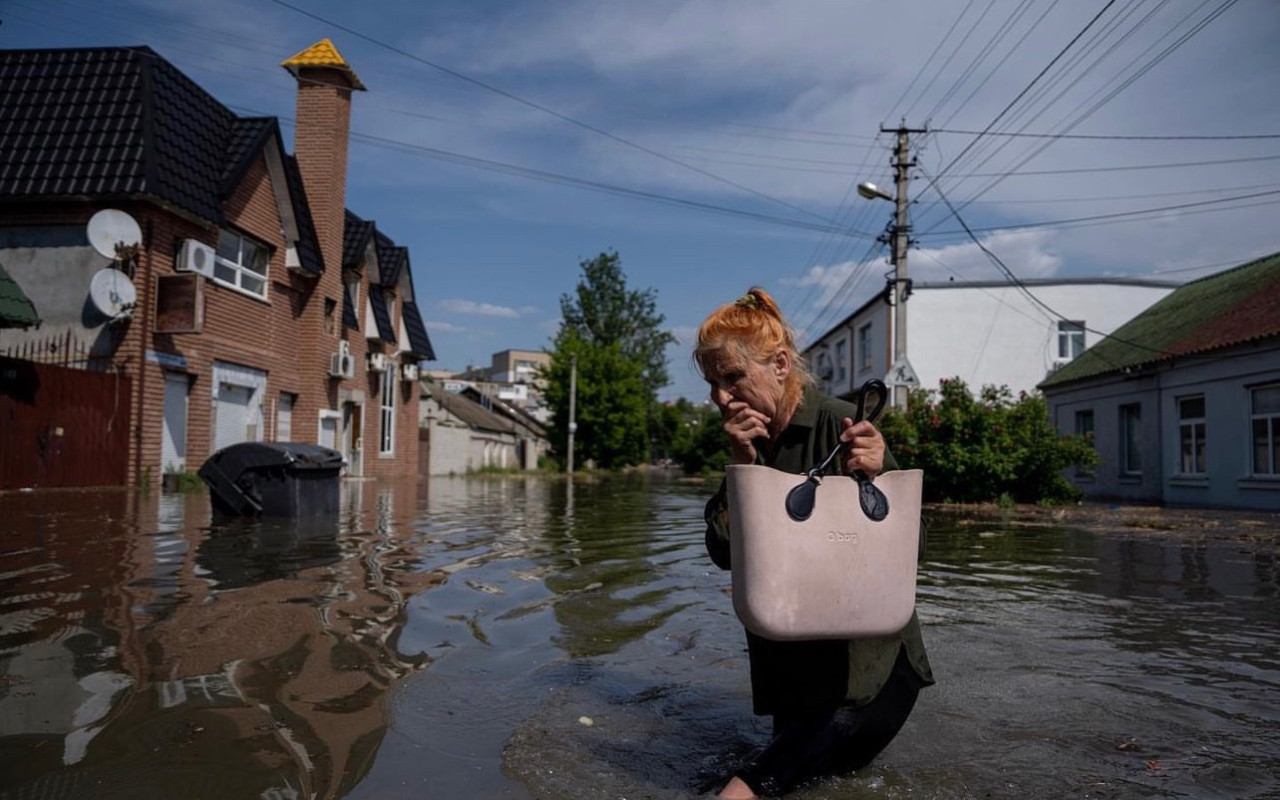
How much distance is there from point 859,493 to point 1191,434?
22.1 meters

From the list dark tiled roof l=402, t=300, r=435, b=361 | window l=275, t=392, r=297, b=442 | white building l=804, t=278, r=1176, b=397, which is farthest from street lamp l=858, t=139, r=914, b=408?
dark tiled roof l=402, t=300, r=435, b=361

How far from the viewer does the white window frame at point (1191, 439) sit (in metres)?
20.4

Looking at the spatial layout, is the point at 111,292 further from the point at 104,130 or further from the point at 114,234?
the point at 104,130

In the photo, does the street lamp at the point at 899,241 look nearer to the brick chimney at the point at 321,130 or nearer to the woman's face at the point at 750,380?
the brick chimney at the point at 321,130

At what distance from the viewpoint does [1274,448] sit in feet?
58.0

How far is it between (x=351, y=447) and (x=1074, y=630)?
24115mm

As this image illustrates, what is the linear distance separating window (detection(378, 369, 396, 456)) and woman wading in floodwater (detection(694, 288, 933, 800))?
27.7 metres

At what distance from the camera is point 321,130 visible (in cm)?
2364

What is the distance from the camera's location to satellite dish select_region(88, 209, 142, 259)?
15.2 meters

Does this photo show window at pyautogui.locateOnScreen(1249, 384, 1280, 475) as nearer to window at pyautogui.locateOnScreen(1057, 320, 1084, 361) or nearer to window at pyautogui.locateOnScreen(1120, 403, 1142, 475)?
window at pyautogui.locateOnScreen(1120, 403, 1142, 475)

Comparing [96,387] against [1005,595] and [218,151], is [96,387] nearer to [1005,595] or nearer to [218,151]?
[218,151]

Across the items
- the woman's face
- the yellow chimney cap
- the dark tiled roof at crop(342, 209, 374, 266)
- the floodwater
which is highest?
the yellow chimney cap

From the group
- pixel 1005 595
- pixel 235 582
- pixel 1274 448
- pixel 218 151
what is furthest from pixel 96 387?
pixel 1274 448

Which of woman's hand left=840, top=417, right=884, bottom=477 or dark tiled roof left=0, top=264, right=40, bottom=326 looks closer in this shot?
woman's hand left=840, top=417, right=884, bottom=477
